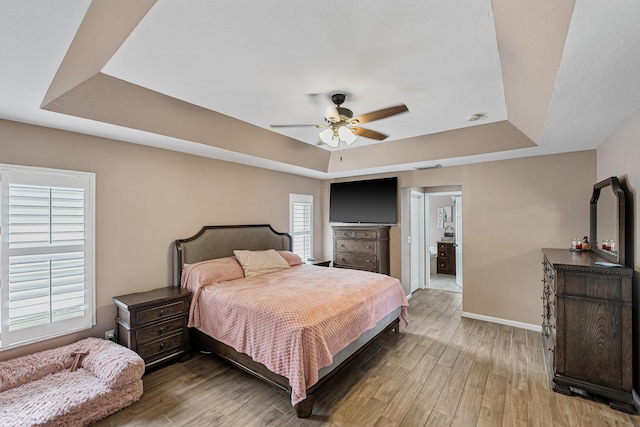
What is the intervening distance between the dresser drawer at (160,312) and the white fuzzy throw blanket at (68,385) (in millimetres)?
309

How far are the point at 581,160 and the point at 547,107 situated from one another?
200cm

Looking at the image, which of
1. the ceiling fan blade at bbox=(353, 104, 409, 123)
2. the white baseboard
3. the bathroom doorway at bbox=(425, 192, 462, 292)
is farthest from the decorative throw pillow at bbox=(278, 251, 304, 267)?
the bathroom doorway at bbox=(425, 192, 462, 292)

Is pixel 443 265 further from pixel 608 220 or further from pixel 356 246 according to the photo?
pixel 608 220

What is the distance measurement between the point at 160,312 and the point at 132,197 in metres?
1.35

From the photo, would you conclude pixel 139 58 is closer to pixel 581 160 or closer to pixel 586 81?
pixel 586 81

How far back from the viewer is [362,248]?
5.12 metres

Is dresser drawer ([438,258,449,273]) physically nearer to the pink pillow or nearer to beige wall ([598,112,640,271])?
beige wall ([598,112,640,271])

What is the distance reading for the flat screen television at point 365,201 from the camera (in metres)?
5.16

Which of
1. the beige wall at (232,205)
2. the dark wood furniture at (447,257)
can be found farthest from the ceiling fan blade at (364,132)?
the dark wood furniture at (447,257)

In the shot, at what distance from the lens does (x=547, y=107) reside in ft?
7.44

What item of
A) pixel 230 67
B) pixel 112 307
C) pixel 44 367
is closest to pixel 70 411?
pixel 44 367

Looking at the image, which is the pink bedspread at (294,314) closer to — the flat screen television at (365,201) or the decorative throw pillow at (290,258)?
the decorative throw pillow at (290,258)

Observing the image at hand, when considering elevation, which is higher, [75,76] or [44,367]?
[75,76]

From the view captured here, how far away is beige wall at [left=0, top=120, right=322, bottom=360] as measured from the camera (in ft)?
8.92
